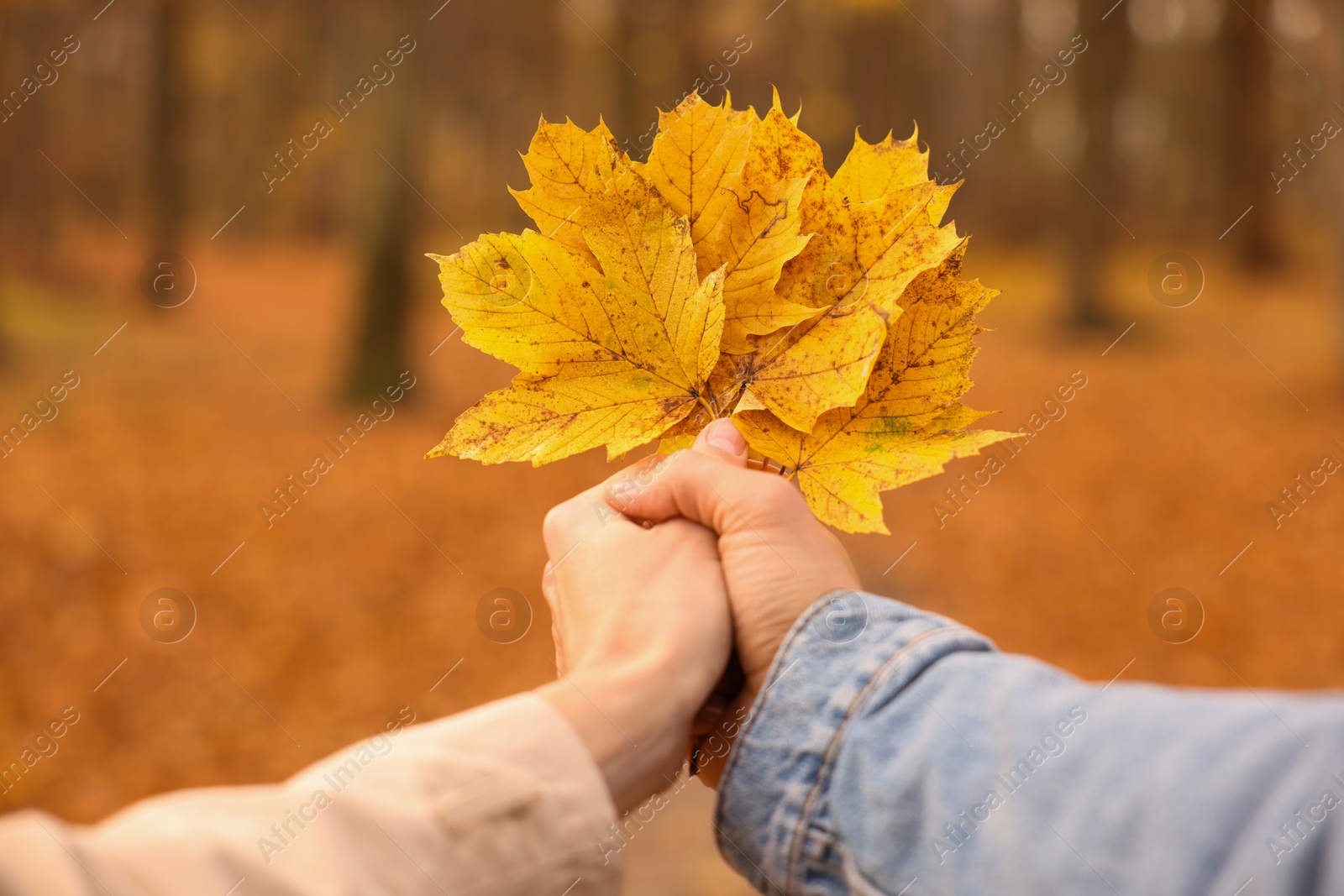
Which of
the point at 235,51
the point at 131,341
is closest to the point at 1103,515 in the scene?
the point at 131,341

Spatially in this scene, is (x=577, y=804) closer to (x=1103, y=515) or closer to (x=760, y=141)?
(x=760, y=141)

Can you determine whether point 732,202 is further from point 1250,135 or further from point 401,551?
point 1250,135

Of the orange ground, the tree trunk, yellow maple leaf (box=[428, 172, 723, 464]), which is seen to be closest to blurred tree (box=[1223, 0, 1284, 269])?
the orange ground

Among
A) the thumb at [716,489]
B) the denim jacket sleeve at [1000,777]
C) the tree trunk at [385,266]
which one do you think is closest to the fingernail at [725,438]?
the thumb at [716,489]

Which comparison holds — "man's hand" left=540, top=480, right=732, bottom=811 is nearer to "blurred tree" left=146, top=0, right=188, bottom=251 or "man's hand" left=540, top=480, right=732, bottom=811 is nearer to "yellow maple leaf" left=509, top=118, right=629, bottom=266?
"yellow maple leaf" left=509, top=118, right=629, bottom=266

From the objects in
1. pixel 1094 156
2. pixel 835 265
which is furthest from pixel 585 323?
pixel 1094 156

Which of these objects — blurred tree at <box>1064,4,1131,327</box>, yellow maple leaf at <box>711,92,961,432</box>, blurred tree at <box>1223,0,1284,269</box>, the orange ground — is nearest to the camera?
yellow maple leaf at <box>711,92,961,432</box>
